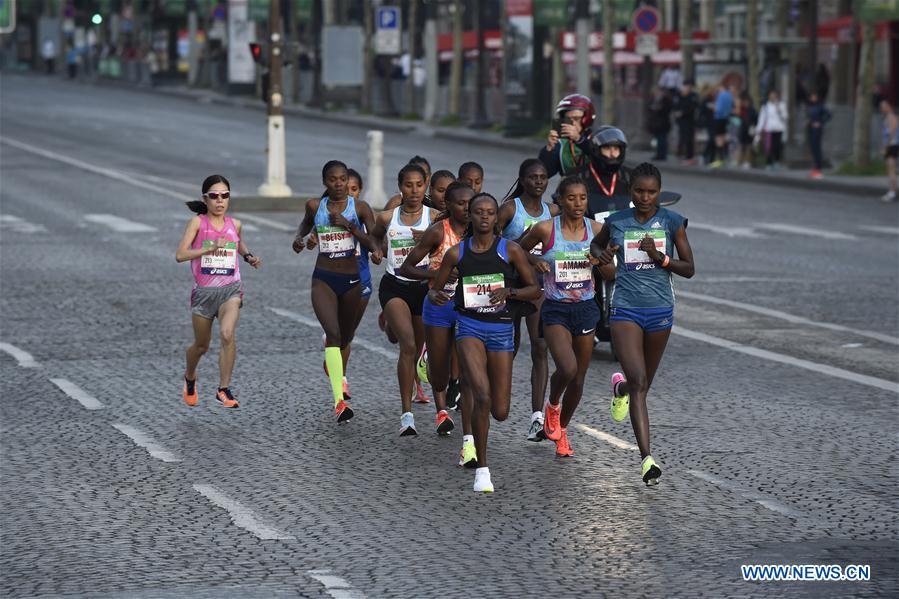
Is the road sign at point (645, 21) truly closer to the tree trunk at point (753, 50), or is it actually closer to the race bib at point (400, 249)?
the tree trunk at point (753, 50)

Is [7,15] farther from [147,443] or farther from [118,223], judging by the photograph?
[147,443]

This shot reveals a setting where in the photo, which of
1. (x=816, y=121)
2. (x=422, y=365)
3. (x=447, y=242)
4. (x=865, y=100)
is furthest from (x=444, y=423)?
(x=816, y=121)

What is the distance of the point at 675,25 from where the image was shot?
6394 cm

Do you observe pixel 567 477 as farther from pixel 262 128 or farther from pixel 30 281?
pixel 262 128

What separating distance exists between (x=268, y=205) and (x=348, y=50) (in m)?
17.2

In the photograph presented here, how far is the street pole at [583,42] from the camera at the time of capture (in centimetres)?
4525

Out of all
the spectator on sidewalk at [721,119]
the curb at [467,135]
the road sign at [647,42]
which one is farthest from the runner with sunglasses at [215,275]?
the road sign at [647,42]

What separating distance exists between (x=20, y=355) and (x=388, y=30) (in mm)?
35183

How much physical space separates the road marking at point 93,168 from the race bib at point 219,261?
18.1 meters

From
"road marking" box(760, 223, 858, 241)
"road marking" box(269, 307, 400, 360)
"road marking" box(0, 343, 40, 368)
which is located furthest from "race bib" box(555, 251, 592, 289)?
"road marking" box(760, 223, 858, 241)

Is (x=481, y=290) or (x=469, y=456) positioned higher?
(x=481, y=290)

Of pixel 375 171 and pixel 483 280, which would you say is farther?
pixel 375 171

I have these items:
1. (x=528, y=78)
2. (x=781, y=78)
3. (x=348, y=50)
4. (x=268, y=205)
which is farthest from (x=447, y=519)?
(x=528, y=78)

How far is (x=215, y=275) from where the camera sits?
12.0 metres
